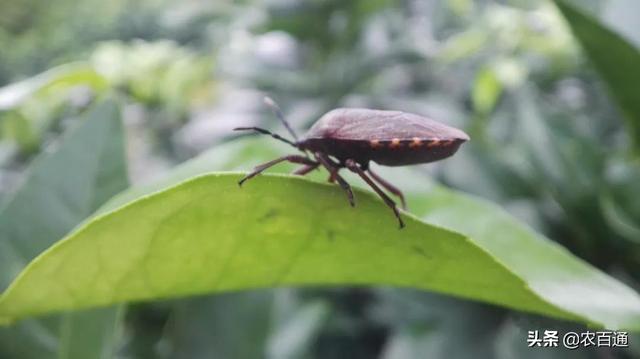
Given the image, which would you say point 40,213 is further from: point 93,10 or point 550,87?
point 93,10

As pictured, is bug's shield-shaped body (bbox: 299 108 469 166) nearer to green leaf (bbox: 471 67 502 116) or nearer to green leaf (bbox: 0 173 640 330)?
green leaf (bbox: 0 173 640 330)

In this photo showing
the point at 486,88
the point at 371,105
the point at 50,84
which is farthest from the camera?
the point at 371,105

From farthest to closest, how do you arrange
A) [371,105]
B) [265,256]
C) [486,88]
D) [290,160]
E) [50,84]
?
[371,105] < [486,88] < [50,84] < [290,160] < [265,256]

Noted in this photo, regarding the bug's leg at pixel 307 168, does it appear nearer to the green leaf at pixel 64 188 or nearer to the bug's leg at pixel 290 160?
the bug's leg at pixel 290 160

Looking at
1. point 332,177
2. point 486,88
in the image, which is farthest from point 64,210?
point 486,88

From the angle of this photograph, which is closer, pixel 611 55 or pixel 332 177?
pixel 332 177

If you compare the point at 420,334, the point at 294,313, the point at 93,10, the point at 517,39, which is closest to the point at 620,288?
the point at 420,334

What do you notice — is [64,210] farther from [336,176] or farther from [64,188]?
[336,176]
